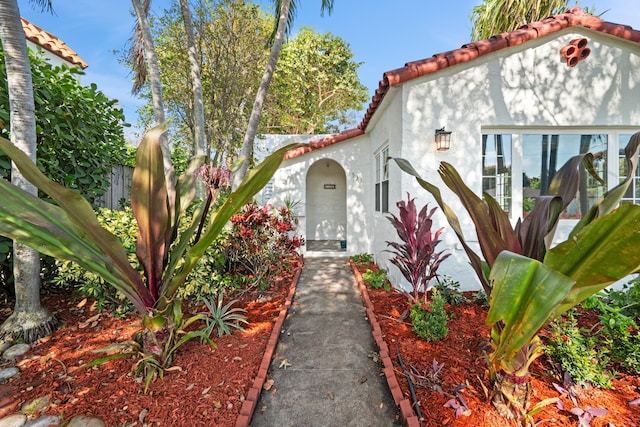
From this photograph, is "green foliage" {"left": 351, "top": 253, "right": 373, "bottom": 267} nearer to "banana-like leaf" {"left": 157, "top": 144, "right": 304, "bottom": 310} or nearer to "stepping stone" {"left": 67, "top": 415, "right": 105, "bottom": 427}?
"banana-like leaf" {"left": 157, "top": 144, "right": 304, "bottom": 310}

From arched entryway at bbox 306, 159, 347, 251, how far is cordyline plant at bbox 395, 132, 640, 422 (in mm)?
8442

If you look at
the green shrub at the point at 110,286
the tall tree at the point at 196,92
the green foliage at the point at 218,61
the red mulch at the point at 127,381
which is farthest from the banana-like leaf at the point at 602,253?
the green foliage at the point at 218,61

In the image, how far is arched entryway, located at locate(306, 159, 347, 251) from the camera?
10352mm

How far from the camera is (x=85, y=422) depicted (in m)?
2.08

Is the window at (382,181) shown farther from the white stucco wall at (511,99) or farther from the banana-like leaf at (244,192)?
the banana-like leaf at (244,192)

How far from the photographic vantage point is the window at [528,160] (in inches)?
184

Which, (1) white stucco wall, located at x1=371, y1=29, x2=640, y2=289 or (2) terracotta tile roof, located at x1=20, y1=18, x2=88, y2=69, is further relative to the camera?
(2) terracotta tile roof, located at x1=20, y1=18, x2=88, y2=69

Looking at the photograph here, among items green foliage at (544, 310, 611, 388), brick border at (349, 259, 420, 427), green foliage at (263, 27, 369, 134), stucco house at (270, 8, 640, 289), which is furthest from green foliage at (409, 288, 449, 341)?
green foliage at (263, 27, 369, 134)

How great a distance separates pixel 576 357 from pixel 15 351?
5070 mm

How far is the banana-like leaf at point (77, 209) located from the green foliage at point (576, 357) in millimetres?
3479

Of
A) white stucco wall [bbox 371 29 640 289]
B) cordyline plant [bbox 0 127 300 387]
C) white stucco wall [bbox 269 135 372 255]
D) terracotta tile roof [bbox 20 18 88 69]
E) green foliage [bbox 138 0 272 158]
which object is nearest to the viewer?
cordyline plant [bbox 0 127 300 387]

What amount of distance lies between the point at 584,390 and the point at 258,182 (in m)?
2.95

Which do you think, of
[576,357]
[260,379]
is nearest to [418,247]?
[576,357]

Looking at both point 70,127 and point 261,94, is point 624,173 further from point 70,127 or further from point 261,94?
point 70,127
